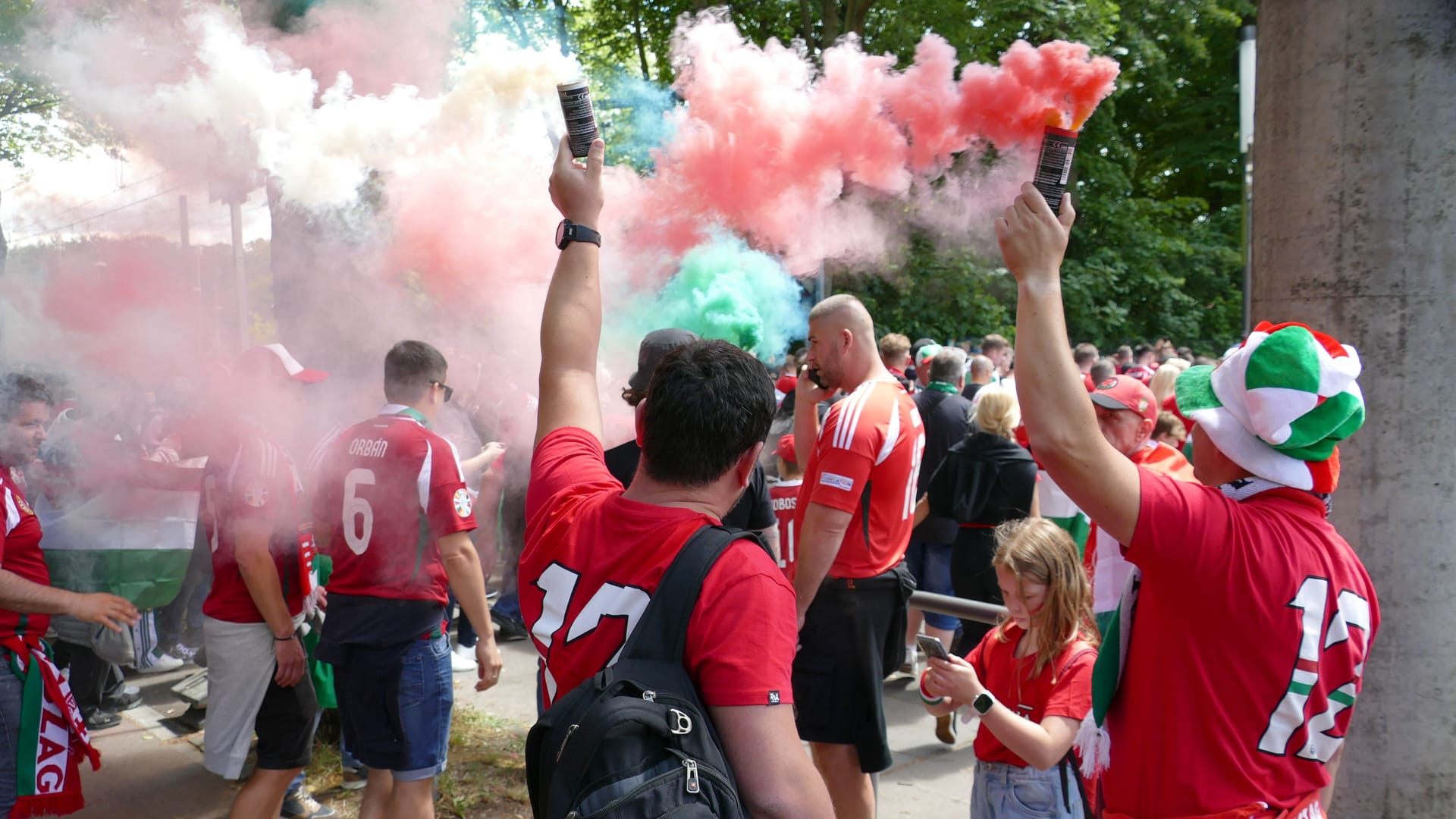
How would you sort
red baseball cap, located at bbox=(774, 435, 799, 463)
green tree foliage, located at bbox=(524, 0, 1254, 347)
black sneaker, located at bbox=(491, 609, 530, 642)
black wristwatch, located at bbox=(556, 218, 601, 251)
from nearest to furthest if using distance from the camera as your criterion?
black wristwatch, located at bbox=(556, 218, 601, 251)
red baseball cap, located at bbox=(774, 435, 799, 463)
black sneaker, located at bbox=(491, 609, 530, 642)
green tree foliage, located at bbox=(524, 0, 1254, 347)

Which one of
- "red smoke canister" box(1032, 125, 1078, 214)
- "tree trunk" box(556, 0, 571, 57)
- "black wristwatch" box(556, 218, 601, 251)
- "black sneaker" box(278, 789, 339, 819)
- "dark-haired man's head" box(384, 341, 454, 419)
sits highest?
"tree trunk" box(556, 0, 571, 57)

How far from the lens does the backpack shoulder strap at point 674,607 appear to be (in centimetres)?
152

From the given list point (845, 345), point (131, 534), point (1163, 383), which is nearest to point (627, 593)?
point (845, 345)

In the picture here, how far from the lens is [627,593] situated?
1.63 metres

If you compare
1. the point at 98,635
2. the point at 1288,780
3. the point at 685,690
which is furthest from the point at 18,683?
the point at 1288,780

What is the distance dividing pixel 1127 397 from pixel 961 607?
1060 mm

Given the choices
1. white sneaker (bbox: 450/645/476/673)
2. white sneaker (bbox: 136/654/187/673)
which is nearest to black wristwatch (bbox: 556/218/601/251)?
white sneaker (bbox: 450/645/476/673)

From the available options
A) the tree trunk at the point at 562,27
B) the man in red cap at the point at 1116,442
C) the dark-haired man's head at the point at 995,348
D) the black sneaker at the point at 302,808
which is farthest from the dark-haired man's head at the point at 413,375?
the dark-haired man's head at the point at 995,348

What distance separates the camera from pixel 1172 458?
4.35 m

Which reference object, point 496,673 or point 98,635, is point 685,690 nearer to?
point 496,673

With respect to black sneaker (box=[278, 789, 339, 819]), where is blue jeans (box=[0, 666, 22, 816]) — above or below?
above

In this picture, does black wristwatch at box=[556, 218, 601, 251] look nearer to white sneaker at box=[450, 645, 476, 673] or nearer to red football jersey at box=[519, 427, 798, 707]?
red football jersey at box=[519, 427, 798, 707]

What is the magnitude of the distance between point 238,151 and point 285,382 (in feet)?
3.22

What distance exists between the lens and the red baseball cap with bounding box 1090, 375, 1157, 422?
3951 mm
